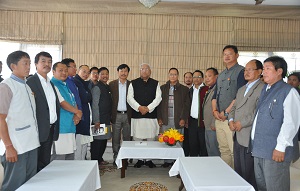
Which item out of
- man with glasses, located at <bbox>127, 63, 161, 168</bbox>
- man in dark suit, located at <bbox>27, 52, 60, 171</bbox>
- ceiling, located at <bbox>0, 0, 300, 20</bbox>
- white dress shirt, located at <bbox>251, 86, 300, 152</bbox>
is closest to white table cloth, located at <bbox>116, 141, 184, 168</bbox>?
man with glasses, located at <bbox>127, 63, 161, 168</bbox>

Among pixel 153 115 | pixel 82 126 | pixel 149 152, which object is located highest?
pixel 153 115

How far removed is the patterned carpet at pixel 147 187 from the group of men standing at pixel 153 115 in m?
0.86

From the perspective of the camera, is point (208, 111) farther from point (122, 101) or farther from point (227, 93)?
point (122, 101)

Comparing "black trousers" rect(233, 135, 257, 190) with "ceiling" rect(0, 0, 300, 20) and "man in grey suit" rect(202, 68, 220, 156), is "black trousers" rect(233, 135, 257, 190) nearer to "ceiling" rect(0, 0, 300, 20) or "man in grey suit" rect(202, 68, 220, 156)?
"man in grey suit" rect(202, 68, 220, 156)

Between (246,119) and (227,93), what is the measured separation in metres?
0.68

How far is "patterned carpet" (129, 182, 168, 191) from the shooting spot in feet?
11.9

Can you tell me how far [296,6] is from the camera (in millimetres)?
6547

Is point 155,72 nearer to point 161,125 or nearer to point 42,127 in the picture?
point 161,125

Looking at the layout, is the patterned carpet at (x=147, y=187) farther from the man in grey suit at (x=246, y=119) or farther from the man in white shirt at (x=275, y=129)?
Result: the man in white shirt at (x=275, y=129)

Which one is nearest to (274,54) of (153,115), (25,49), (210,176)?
(153,115)

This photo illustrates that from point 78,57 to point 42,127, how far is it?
3.89 meters

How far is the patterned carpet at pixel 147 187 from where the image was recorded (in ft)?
11.9

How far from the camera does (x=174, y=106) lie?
4.85 metres

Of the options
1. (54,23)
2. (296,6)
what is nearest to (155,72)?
(54,23)
